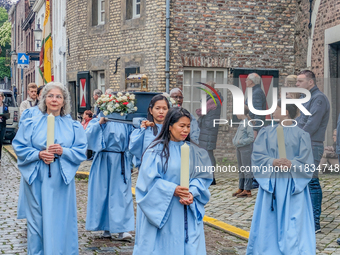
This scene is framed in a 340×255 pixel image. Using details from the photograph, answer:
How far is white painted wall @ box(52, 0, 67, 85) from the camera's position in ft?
74.9

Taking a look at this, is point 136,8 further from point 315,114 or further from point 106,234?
point 315,114

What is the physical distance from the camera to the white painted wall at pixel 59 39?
22.8m

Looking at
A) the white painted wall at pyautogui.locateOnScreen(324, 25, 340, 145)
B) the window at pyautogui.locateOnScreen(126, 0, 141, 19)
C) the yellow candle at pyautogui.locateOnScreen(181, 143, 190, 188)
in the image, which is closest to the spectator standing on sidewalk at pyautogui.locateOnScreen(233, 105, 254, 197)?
the white painted wall at pyautogui.locateOnScreen(324, 25, 340, 145)

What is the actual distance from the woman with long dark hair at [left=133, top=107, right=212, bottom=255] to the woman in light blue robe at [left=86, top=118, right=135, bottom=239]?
8.13ft

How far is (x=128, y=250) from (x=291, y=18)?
10.8m

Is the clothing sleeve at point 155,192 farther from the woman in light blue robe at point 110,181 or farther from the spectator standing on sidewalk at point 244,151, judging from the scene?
the spectator standing on sidewalk at point 244,151

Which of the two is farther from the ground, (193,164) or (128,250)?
(193,164)

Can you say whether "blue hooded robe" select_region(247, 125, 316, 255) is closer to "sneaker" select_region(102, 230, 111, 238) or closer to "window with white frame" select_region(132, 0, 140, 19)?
"sneaker" select_region(102, 230, 111, 238)

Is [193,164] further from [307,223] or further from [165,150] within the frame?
[307,223]

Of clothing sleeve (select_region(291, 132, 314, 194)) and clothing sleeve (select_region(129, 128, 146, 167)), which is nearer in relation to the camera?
clothing sleeve (select_region(291, 132, 314, 194))

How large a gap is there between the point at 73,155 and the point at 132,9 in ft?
38.1

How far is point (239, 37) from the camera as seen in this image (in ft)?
50.2

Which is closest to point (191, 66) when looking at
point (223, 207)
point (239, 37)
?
point (239, 37)

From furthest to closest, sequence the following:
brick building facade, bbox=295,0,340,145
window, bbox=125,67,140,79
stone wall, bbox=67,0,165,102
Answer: window, bbox=125,67,140,79 → stone wall, bbox=67,0,165,102 → brick building facade, bbox=295,0,340,145
